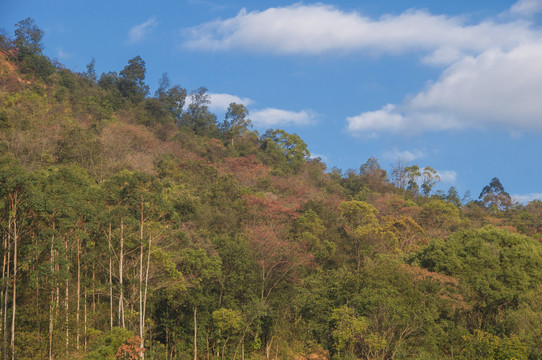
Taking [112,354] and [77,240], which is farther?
[77,240]

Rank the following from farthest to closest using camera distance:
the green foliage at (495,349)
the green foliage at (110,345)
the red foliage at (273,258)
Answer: the red foliage at (273,258)
the green foliage at (495,349)
the green foliage at (110,345)

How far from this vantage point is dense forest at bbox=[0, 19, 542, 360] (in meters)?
12.8

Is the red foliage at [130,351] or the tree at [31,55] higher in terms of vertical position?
the tree at [31,55]

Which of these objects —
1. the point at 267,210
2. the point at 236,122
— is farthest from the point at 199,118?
the point at 267,210

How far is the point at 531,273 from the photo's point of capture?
57.2ft

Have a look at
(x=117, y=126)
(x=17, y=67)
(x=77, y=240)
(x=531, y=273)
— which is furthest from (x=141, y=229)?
(x=17, y=67)

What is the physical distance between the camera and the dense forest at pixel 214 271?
42.1 feet

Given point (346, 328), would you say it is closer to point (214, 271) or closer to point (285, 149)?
point (214, 271)

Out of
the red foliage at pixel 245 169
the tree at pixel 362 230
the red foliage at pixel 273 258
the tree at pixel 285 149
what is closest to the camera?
the red foliage at pixel 273 258

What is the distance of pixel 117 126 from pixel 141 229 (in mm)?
18906

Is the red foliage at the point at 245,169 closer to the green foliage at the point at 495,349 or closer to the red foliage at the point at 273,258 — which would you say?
the red foliage at the point at 273,258

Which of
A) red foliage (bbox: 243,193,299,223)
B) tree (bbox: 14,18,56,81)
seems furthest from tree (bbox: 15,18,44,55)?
red foliage (bbox: 243,193,299,223)

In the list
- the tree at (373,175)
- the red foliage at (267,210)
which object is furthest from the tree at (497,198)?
the red foliage at (267,210)

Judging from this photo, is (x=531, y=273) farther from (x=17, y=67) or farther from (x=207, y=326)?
(x=17, y=67)
